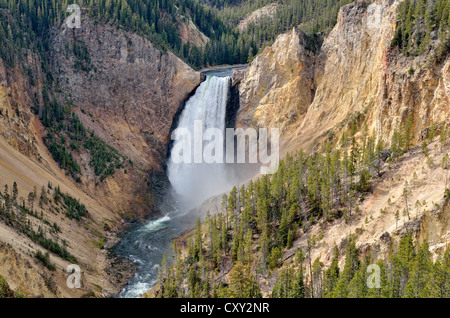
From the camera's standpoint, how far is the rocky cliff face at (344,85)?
144 feet

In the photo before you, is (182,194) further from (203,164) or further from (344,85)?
(344,85)

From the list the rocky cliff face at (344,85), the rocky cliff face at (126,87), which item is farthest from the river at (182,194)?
the rocky cliff face at (344,85)

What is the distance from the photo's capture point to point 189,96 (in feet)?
291

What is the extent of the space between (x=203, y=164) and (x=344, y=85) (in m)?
32.4

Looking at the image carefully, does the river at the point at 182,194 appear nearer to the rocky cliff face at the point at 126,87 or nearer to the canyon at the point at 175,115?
the canyon at the point at 175,115

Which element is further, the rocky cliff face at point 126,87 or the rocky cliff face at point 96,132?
the rocky cliff face at point 126,87

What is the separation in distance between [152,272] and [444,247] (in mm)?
31367

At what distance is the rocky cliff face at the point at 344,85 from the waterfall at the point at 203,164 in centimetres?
521

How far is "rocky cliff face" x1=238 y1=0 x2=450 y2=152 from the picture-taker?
43.8 metres

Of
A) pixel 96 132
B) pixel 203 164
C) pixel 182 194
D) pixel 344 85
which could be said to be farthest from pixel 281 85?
pixel 96 132

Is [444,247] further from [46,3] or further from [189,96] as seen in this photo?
[46,3]

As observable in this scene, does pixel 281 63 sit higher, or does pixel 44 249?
pixel 281 63

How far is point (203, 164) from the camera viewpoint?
8350cm
